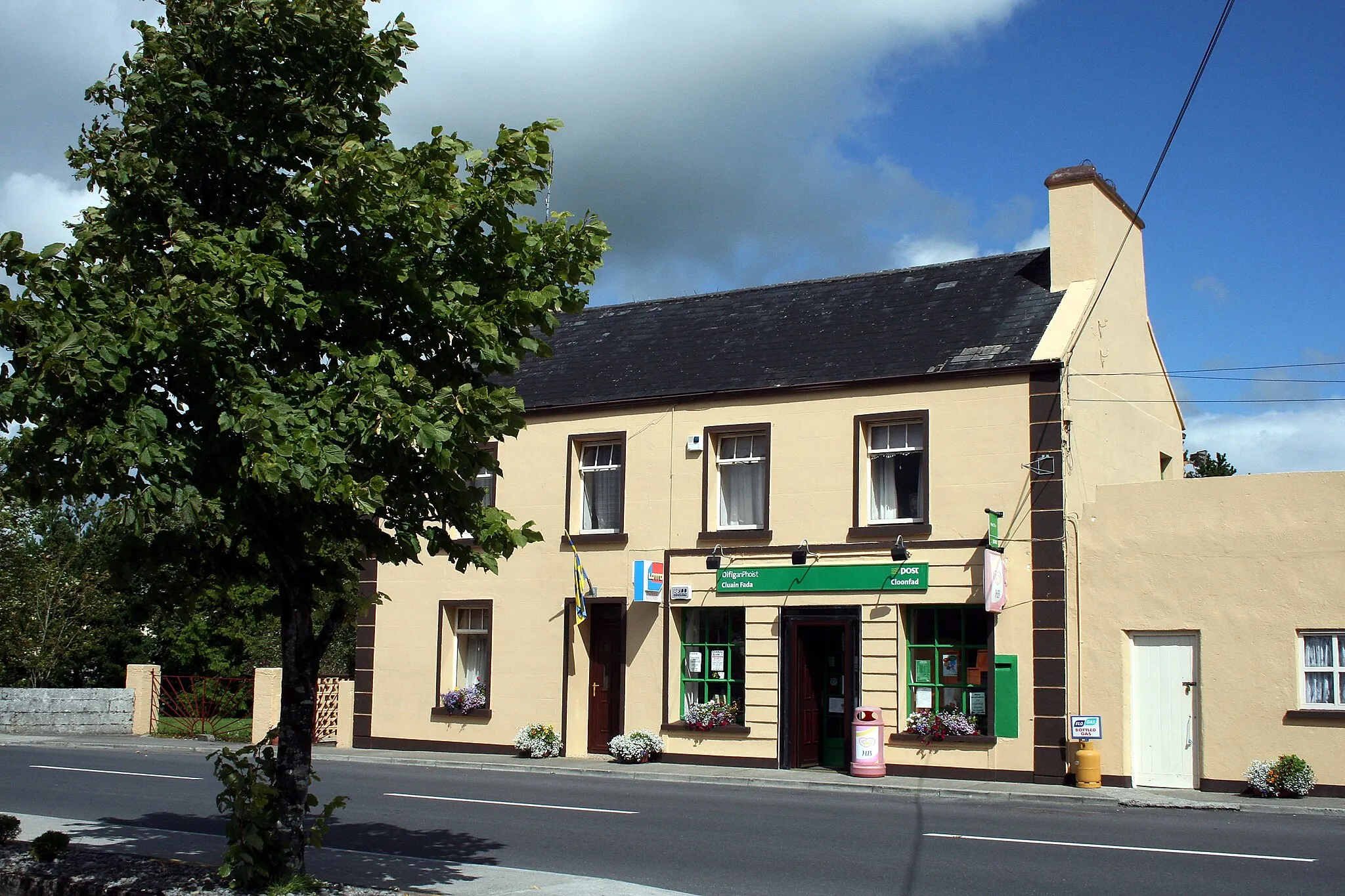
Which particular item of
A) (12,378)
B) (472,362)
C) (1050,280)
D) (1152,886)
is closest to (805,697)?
(1050,280)

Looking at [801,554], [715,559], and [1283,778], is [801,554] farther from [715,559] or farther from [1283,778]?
[1283,778]

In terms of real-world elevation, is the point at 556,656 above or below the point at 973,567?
below

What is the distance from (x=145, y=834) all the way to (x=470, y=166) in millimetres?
7123

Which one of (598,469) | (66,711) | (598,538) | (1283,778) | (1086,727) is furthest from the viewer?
(66,711)

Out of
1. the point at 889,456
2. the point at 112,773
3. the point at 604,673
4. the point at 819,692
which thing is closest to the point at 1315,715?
the point at 889,456

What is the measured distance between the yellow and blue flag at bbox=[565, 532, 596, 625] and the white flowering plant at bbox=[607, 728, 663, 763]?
88.0 inches

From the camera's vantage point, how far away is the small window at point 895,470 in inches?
798

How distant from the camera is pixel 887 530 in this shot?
20.1m

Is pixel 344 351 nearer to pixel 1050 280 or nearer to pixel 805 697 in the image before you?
pixel 805 697

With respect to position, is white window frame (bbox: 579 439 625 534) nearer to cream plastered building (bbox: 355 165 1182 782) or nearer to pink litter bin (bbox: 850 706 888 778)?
cream plastered building (bbox: 355 165 1182 782)

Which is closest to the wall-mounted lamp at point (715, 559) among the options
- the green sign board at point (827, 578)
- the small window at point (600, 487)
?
the green sign board at point (827, 578)

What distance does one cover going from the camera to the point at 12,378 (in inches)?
298

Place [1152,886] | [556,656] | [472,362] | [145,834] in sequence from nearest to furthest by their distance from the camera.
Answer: [472,362]
[1152,886]
[145,834]
[556,656]

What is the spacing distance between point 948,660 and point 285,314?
1418 cm
